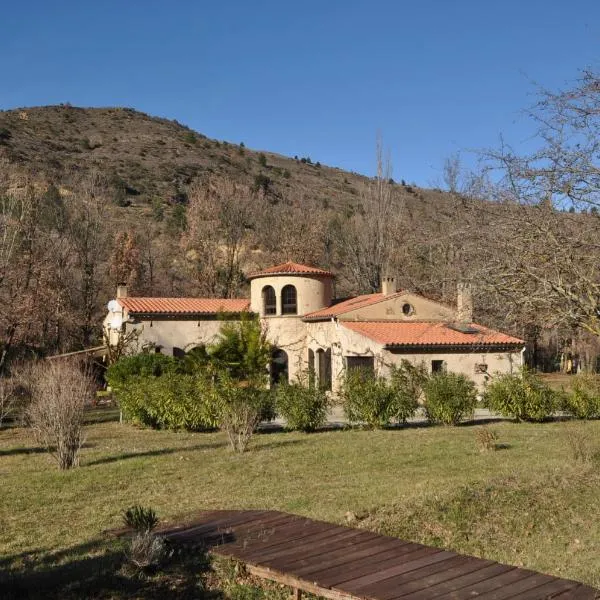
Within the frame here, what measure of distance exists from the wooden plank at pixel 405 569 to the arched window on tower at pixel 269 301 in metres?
26.4

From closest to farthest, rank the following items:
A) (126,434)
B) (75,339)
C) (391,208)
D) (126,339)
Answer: (126,434)
(126,339)
(75,339)
(391,208)

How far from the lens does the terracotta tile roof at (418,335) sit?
27.2 m

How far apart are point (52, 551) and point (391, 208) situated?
1493 inches

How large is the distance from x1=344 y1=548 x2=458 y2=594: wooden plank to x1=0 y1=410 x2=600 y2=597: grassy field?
1.82 meters

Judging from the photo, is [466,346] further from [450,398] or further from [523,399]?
[450,398]

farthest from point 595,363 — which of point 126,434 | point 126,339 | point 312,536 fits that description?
point 312,536

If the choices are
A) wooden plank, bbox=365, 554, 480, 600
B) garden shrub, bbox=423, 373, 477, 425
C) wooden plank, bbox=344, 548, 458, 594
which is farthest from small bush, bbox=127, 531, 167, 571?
garden shrub, bbox=423, 373, 477, 425

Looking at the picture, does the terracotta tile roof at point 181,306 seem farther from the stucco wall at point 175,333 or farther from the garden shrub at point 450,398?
the garden shrub at point 450,398

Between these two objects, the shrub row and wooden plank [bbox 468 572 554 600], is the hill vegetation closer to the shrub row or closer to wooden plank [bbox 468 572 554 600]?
the shrub row

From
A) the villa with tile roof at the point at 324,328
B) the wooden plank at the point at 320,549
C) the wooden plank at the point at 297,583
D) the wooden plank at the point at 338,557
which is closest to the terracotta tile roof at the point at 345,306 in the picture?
the villa with tile roof at the point at 324,328

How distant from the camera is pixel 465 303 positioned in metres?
10.6

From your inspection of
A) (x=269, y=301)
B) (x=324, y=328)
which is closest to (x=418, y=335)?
(x=324, y=328)

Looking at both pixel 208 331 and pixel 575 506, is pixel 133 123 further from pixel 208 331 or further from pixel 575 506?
pixel 575 506

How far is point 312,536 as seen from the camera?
20.5ft
